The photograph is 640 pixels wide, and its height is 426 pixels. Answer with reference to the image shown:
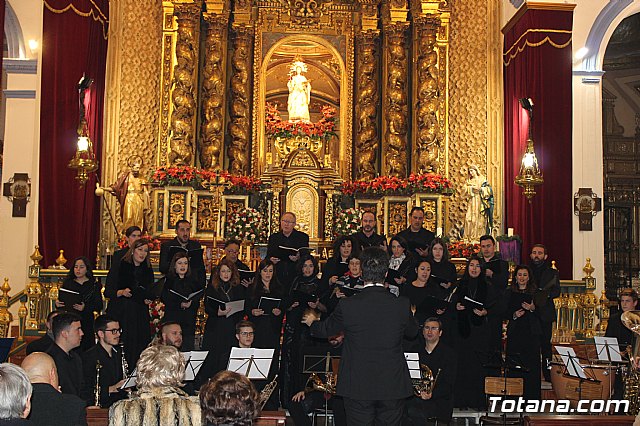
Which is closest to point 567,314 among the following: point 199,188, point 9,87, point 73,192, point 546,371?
point 546,371

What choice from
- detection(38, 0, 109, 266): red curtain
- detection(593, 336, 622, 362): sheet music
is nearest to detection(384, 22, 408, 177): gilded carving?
detection(38, 0, 109, 266): red curtain

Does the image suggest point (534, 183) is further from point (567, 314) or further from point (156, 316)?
point (156, 316)

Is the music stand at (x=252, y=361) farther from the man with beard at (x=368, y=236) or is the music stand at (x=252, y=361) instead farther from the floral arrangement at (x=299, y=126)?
the floral arrangement at (x=299, y=126)

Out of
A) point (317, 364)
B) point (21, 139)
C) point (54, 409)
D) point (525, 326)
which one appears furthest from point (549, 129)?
point (54, 409)

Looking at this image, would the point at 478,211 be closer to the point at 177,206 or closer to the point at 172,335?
the point at 177,206

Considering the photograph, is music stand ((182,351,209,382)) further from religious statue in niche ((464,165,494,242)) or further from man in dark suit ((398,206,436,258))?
religious statue in niche ((464,165,494,242))

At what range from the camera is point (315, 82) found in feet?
55.1

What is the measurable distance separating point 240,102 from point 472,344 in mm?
8480

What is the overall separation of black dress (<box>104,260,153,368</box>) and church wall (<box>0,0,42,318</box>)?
6082mm

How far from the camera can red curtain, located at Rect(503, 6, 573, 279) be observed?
14.2 metres

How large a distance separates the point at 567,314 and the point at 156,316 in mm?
5750

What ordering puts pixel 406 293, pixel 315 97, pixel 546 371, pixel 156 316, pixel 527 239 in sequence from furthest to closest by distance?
pixel 315 97 < pixel 527 239 < pixel 156 316 < pixel 546 371 < pixel 406 293

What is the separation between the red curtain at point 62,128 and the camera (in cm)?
1334

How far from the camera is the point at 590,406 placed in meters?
7.80
